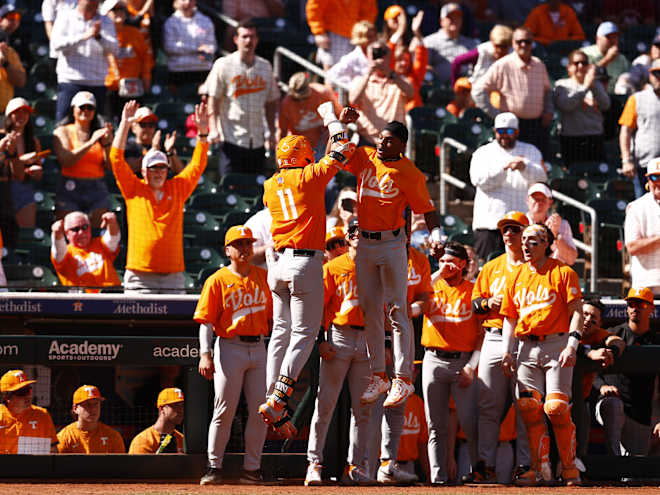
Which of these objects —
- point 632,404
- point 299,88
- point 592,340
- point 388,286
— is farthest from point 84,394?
point 299,88

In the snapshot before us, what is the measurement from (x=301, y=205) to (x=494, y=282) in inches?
69.0

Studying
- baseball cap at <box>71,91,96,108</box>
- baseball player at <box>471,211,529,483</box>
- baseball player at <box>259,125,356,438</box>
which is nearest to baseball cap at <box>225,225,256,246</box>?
baseball player at <box>259,125,356,438</box>

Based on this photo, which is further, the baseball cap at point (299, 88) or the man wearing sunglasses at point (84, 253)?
the baseball cap at point (299, 88)

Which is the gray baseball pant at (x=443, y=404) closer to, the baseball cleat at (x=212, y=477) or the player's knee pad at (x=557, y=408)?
the player's knee pad at (x=557, y=408)

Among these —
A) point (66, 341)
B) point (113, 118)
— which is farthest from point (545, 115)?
point (66, 341)

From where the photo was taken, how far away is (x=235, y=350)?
382 inches

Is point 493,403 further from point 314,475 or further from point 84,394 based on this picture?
point 84,394

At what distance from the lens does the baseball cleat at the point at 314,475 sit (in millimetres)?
9523

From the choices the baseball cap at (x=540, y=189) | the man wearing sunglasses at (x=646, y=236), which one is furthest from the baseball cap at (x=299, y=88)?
the man wearing sunglasses at (x=646, y=236)

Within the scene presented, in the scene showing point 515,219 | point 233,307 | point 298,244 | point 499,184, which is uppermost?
point 499,184

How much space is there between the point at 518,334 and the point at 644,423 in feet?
4.30

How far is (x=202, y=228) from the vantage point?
1299cm

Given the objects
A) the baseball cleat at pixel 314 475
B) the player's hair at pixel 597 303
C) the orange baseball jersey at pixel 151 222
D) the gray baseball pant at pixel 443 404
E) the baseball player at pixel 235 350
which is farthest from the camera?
the orange baseball jersey at pixel 151 222

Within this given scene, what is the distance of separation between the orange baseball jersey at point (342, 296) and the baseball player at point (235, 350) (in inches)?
16.6
